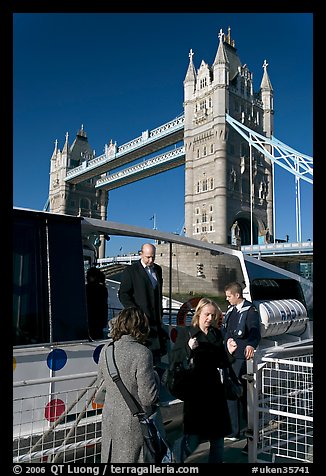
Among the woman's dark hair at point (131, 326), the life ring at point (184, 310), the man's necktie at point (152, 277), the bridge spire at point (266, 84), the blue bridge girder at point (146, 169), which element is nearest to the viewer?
the woman's dark hair at point (131, 326)

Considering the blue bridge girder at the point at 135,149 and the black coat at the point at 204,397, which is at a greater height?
the blue bridge girder at the point at 135,149

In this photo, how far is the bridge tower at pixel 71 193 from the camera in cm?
7188

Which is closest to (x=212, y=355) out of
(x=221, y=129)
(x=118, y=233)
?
(x=118, y=233)

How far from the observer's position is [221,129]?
151 ft

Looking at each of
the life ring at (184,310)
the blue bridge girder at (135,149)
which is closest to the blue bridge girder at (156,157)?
the blue bridge girder at (135,149)

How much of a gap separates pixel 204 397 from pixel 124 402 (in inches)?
26.3

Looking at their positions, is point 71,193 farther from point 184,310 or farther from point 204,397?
point 204,397

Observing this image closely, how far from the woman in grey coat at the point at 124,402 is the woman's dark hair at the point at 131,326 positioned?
0.04 m

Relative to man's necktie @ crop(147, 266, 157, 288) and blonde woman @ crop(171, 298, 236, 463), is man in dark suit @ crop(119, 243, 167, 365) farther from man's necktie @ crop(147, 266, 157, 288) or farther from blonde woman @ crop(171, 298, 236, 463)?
blonde woman @ crop(171, 298, 236, 463)

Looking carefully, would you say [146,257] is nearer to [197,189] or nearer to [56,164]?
[197,189]

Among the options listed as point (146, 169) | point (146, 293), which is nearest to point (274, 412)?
point (146, 293)

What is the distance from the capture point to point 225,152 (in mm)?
45469

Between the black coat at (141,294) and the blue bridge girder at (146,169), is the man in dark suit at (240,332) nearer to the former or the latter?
the black coat at (141,294)
